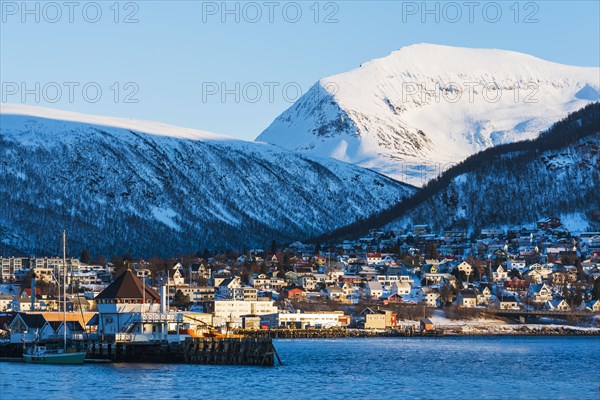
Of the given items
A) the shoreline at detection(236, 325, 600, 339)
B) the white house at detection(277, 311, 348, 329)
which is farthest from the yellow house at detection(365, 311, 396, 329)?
the white house at detection(277, 311, 348, 329)

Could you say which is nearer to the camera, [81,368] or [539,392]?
[539,392]

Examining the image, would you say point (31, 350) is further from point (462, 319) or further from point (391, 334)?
point (462, 319)

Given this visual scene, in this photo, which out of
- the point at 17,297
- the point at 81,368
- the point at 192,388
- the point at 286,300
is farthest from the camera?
the point at 286,300

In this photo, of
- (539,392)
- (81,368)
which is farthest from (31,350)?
(539,392)

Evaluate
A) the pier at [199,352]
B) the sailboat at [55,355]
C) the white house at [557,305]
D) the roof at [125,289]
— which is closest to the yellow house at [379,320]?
the white house at [557,305]

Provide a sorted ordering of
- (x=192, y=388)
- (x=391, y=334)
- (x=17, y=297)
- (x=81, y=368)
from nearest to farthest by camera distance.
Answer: (x=192, y=388), (x=81, y=368), (x=391, y=334), (x=17, y=297)

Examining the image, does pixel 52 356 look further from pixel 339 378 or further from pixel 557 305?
pixel 557 305

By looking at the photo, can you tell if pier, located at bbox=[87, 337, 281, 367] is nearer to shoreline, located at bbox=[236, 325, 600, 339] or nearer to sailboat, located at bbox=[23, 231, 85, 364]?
sailboat, located at bbox=[23, 231, 85, 364]

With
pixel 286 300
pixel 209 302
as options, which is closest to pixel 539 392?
pixel 209 302
